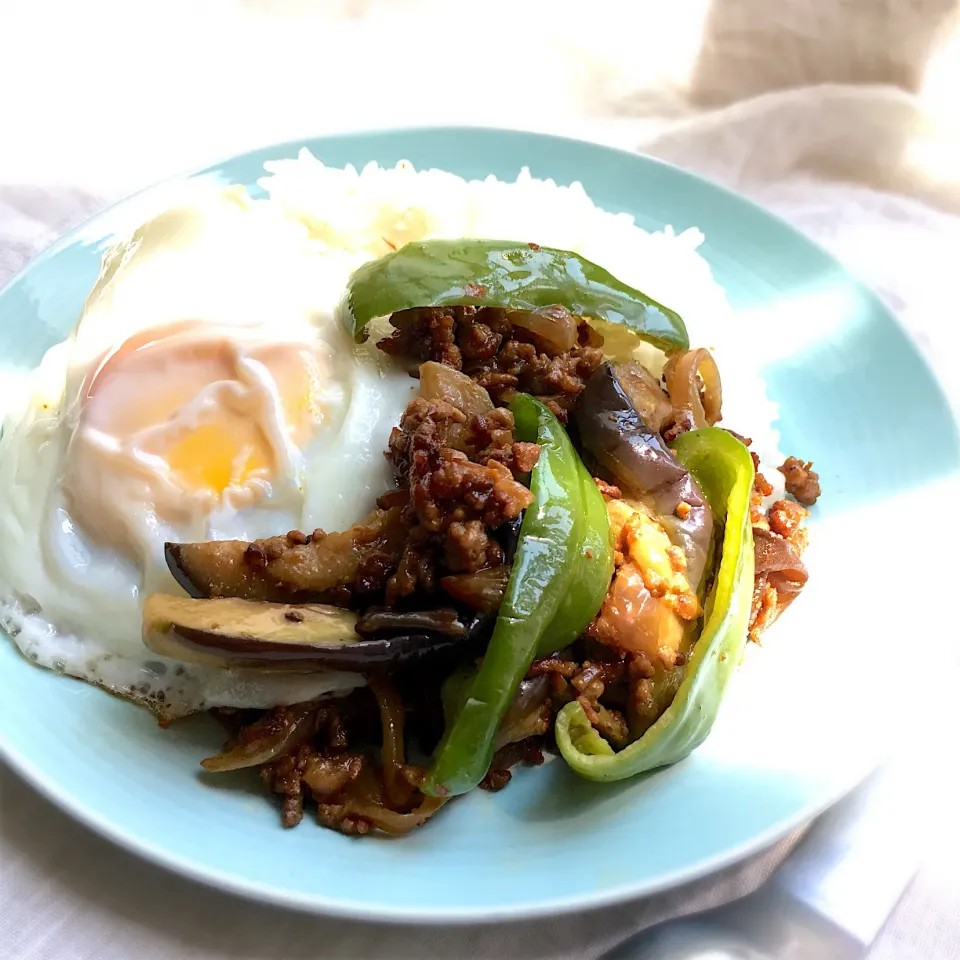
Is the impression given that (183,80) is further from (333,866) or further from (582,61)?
(333,866)

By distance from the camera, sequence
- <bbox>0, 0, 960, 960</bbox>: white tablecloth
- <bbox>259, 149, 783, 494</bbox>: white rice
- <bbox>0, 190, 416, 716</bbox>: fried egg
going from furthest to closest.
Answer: <bbox>0, 0, 960, 960</bbox>: white tablecloth
<bbox>259, 149, 783, 494</bbox>: white rice
<bbox>0, 190, 416, 716</bbox>: fried egg

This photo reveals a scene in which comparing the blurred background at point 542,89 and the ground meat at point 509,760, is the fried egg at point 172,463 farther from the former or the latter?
the blurred background at point 542,89

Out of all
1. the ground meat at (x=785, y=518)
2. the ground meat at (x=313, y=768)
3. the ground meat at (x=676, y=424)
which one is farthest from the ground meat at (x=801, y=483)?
the ground meat at (x=313, y=768)

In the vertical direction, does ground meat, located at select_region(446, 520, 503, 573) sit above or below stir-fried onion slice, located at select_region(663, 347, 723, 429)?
below

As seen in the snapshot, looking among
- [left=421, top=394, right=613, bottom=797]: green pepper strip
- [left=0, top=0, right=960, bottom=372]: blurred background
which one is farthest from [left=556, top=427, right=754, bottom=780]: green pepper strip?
[left=0, top=0, right=960, bottom=372]: blurred background

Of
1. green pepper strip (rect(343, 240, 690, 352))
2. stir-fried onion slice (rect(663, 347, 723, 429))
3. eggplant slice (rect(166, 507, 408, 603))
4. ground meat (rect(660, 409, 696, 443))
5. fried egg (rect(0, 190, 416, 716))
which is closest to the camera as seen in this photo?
eggplant slice (rect(166, 507, 408, 603))

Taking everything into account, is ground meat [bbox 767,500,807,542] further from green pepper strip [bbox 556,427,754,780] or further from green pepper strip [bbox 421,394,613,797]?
green pepper strip [bbox 421,394,613,797]

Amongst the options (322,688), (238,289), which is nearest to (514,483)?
(322,688)
